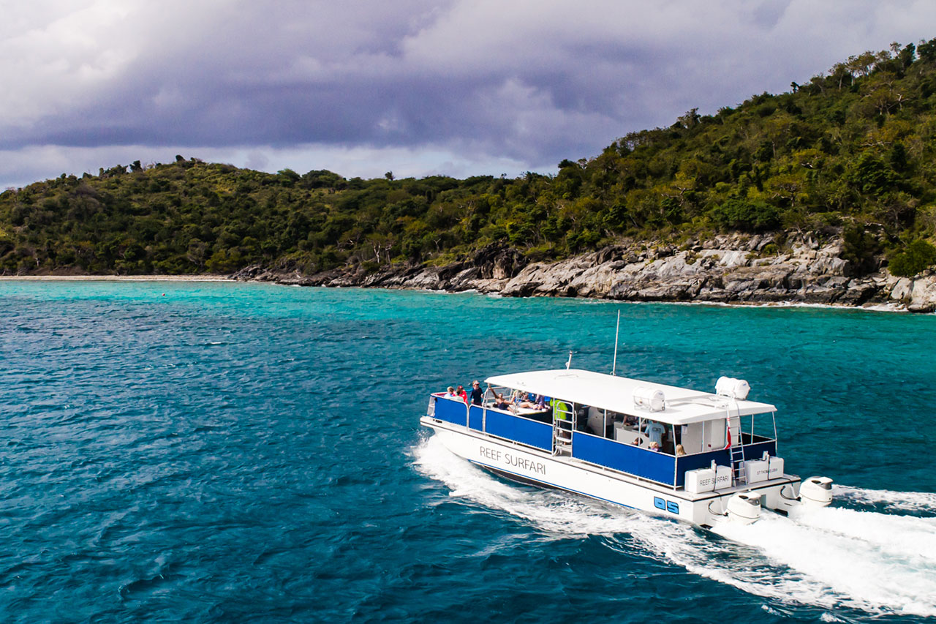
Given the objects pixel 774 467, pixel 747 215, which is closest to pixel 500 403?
pixel 774 467

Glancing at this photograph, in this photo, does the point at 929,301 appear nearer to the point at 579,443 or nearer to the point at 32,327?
the point at 579,443

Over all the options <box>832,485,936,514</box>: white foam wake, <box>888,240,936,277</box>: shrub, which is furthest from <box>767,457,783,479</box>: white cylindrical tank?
<box>888,240,936,277</box>: shrub

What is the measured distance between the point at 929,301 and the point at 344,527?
69828 mm

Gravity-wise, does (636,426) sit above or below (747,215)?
below

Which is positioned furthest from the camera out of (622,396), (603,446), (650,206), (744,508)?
(650,206)

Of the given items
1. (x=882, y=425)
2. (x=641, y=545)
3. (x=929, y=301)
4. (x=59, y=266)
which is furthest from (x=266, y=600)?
(x=59, y=266)

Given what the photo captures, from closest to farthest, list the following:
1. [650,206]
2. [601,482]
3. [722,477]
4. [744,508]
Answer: [744,508] < [722,477] < [601,482] < [650,206]

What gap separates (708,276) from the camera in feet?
268

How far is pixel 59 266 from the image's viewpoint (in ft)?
555

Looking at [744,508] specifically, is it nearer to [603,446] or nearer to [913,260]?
[603,446]

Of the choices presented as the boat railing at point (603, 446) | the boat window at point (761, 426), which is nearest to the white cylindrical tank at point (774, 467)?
the boat railing at point (603, 446)

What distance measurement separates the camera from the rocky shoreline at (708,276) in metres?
72.4

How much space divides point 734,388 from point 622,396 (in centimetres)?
291

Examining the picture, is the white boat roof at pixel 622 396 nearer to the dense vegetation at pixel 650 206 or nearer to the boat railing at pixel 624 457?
the boat railing at pixel 624 457
